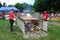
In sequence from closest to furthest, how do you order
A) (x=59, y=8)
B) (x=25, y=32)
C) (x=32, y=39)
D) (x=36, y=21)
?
1. (x=32, y=39)
2. (x=25, y=32)
3. (x=36, y=21)
4. (x=59, y=8)

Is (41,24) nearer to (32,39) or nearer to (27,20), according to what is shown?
(27,20)

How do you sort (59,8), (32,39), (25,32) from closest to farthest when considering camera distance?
1. (32,39)
2. (25,32)
3. (59,8)

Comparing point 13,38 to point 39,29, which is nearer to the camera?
point 13,38

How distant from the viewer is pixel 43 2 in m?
58.4

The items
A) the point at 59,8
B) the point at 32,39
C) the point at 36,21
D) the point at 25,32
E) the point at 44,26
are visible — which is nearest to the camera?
the point at 32,39

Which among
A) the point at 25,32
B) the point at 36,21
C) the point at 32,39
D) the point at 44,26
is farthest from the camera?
the point at 36,21

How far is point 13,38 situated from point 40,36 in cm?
223

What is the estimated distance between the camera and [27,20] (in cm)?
1894

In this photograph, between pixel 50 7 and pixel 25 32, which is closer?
pixel 25 32

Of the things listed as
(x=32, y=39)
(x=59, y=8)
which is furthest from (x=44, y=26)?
(x=59, y=8)

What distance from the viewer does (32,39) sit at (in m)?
15.7

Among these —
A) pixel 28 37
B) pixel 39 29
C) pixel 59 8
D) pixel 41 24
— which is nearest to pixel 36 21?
pixel 41 24

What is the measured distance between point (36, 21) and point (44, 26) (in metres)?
1.48

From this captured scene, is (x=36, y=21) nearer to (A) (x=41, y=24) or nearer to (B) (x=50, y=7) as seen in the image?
(A) (x=41, y=24)
